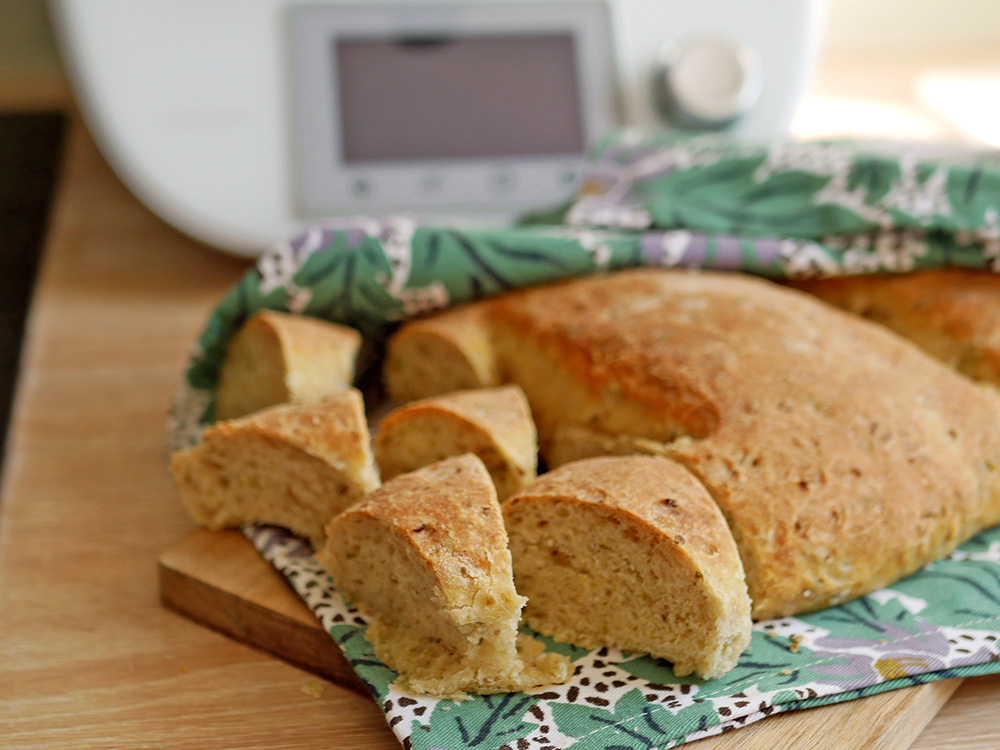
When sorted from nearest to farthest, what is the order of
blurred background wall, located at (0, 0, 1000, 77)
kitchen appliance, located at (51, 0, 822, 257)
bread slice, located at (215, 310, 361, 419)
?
bread slice, located at (215, 310, 361, 419)
kitchen appliance, located at (51, 0, 822, 257)
blurred background wall, located at (0, 0, 1000, 77)

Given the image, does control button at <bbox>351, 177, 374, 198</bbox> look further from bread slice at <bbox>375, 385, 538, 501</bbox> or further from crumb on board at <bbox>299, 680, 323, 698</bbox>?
crumb on board at <bbox>299, 680, 323, 698</bbox>

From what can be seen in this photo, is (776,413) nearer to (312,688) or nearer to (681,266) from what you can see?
(681,266)

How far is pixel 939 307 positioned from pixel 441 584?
2.36 feet

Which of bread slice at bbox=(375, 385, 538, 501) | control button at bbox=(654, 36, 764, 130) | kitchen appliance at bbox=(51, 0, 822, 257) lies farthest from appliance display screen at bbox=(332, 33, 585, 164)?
bread slice at bbox=(375, 385, 538, 501)

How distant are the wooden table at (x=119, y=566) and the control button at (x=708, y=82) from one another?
0.78 m

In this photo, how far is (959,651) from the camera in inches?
30.7

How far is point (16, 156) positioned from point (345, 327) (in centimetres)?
122

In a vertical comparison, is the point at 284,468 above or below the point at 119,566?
above

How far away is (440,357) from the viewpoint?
3.62 feet

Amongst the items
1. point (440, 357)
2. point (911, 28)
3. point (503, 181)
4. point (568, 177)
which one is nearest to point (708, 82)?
point (568, 177)

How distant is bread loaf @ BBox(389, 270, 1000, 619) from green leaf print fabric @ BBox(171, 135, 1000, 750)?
0.04 meters

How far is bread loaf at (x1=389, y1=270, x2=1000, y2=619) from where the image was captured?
0.82m

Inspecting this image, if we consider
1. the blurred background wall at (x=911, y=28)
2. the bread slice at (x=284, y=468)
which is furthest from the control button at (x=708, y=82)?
the blurred background wall at (x=911, y=28)

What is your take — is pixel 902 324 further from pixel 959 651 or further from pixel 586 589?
pixel 586 589
